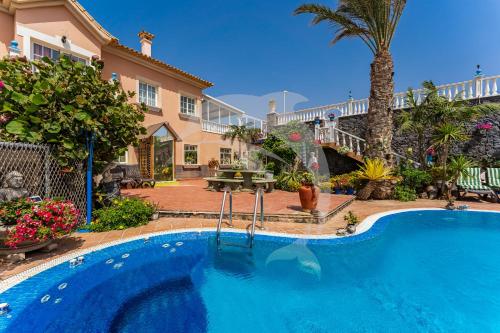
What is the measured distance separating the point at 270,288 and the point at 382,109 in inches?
411

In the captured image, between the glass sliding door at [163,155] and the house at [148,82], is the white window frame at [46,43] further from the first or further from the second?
the glass sliding door at [163,155]

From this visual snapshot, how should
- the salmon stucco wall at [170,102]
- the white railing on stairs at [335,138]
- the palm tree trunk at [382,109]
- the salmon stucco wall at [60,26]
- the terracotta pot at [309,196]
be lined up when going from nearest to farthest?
1. the terracotta pot at [309,196]
2. the salmon stucco wall at [60,26]
3. the palm tree trunk at [382,109]
4. the salmon stucco wall at [170,102]
5. the white railing on stairs at [335,138]

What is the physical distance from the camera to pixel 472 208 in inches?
330

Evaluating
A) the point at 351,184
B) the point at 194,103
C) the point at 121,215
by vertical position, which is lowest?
the point at 121,215

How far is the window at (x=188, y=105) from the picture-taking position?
17781 millimetres

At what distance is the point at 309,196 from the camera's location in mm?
6879

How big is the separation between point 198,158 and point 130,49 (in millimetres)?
8343

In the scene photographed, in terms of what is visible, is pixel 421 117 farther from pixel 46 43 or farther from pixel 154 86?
pixel 46 43

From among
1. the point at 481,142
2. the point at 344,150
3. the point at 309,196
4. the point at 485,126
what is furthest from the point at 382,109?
the point at 309,196

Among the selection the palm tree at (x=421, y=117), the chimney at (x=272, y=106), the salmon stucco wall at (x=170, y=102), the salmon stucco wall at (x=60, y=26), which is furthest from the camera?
the chimney at (x=272, y=106)

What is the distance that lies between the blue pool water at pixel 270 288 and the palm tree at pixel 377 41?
6.39 meters

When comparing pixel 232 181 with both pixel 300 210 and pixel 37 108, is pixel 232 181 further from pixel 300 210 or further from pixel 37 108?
pixel 37 108

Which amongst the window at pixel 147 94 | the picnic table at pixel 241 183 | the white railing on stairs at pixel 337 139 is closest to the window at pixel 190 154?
the window at pixel 147 94

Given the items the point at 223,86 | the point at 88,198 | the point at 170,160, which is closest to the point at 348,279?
the point at 88,198
